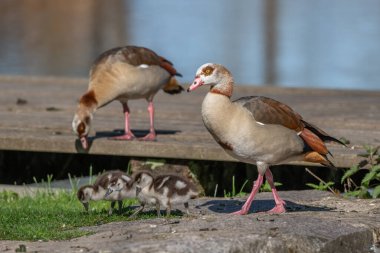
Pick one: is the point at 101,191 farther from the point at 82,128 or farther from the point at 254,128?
the point at 82,128

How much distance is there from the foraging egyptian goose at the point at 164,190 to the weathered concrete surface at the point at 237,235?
0.73m

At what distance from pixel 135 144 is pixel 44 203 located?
1.49 meters

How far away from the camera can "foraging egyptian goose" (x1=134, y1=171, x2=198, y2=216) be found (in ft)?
30.7

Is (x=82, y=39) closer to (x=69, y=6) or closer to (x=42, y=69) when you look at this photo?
(x=42, y=69)

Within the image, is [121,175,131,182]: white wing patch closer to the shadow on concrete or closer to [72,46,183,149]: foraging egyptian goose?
the shadow on concrete

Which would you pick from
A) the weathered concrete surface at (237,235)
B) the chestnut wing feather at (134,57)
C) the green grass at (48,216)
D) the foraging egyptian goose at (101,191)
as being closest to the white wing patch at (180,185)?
the green grass at (48,216)

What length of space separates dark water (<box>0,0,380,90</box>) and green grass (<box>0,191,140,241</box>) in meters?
14.2

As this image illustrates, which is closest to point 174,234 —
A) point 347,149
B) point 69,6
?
point 347,149

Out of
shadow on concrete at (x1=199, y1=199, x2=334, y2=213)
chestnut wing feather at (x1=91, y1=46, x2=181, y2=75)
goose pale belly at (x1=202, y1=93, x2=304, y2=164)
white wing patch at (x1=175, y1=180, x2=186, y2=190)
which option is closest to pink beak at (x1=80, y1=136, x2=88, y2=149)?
chestnut wing feather at (x1=91, y1=46, x2=181, y2=75)

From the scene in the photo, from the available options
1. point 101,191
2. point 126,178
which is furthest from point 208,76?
point 101,191

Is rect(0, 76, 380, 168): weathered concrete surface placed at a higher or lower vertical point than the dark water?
lower

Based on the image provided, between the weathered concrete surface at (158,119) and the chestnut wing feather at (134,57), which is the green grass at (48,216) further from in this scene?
the chestnut wing feather at (134,57)

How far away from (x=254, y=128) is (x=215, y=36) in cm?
2610

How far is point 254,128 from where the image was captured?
912 centimetres
